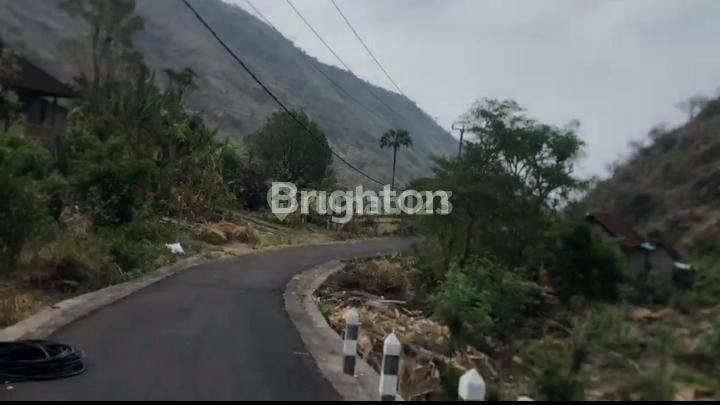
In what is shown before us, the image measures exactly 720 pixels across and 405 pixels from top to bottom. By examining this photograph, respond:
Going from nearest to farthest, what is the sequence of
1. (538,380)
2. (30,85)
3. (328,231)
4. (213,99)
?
1. (538,380)
2. (30,85)
3. (328,231)
4. (213,99)

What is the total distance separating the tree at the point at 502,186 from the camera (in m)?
27.3

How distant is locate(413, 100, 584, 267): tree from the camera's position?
27328mm

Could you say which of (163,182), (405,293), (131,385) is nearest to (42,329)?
(131,385)

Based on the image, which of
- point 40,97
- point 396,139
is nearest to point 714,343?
point 40,97

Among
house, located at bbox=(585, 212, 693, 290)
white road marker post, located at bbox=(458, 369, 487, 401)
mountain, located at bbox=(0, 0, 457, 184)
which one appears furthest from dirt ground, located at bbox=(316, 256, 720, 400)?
mountain, located at bbox=(0, 0, 457, 184)

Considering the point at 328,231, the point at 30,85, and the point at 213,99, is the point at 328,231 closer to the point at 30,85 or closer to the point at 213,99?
the point at 30,85

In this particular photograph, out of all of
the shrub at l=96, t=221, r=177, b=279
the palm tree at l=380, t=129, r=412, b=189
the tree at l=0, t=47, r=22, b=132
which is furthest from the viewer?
the palm tree at l=380, t=129, r=412, b=189

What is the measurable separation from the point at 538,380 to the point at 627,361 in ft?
5.04

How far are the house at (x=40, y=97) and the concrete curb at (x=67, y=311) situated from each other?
2449 cm

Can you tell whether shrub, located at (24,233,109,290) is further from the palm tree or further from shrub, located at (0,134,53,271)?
Result: the palm tree

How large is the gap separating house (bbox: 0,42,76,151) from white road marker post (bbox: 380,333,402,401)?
33239 mm

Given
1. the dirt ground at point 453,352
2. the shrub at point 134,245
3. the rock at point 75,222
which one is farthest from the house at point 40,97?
the dirt ground at point 453,352

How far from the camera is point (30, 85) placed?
39.2m

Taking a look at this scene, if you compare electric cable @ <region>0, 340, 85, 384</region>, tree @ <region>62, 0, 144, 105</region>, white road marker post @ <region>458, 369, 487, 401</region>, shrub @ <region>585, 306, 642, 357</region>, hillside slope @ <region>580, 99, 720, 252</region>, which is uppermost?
tree @ <region>62, 0, 144, 105</region>
